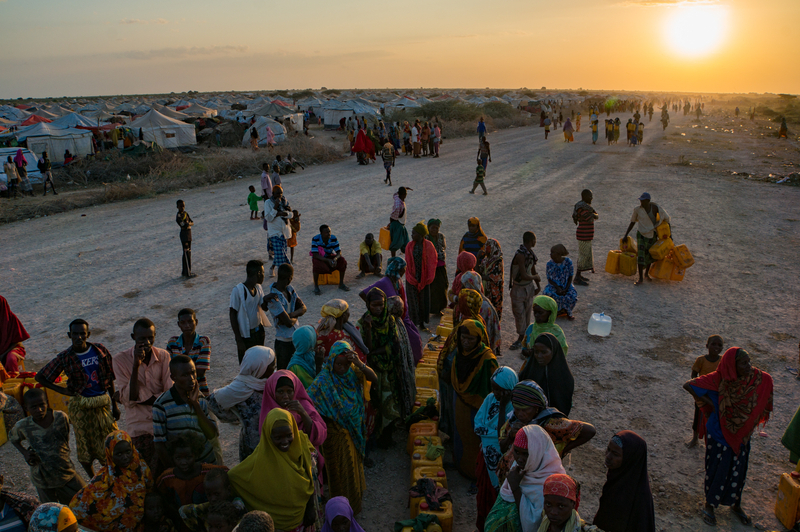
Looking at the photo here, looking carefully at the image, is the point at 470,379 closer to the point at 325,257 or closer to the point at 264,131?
the point at 325,257

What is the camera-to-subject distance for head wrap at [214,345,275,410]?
149 inches

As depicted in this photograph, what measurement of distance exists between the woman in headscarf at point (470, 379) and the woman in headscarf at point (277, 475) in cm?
161

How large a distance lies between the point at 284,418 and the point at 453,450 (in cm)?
213

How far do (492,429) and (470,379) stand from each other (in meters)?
0.59

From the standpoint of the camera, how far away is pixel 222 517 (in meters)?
2.92

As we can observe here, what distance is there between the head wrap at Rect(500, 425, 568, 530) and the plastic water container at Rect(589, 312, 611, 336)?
16.1 ft

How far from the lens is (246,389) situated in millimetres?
3855

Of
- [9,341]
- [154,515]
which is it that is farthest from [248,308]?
[9,341]

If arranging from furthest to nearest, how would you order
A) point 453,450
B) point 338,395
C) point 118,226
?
1. point 118,226
2. point 453,450
3. point 338,395

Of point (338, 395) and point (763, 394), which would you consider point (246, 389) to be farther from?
point (763, 394)

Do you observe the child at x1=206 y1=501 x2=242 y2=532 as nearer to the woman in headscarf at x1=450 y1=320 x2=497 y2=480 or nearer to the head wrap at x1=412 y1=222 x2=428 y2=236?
the woman in headscarf at x1=450 y1=320 x2=497 y2=480

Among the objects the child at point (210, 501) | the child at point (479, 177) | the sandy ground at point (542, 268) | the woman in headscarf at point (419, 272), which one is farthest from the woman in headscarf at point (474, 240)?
the child at point (479, 177)

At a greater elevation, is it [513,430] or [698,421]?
[513,430]

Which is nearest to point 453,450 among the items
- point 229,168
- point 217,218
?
point 217,218
